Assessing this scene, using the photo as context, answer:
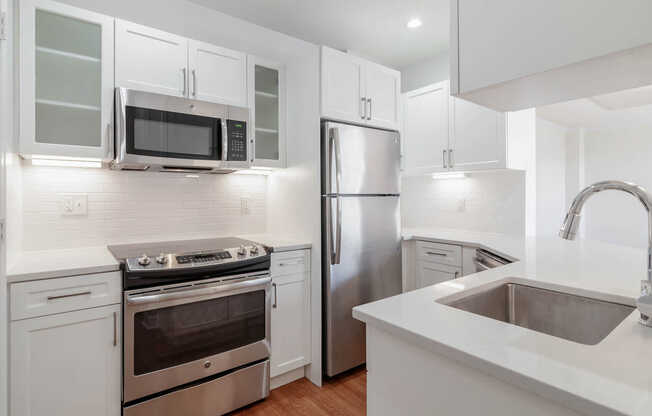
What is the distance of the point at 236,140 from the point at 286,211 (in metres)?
0.67

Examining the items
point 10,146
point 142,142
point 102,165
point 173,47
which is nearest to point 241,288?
point 142,142

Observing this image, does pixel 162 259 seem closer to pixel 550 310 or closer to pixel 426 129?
pixel 550 310

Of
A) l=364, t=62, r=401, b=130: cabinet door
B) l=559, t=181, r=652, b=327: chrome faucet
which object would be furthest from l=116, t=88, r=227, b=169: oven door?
l=559, t=181, r=652, b=327: chrome faucet

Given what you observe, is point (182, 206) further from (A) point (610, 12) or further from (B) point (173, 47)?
(A) point (610, 12)

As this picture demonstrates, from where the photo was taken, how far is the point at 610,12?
548 mm

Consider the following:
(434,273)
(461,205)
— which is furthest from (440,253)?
(461,205)

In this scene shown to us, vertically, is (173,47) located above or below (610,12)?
above

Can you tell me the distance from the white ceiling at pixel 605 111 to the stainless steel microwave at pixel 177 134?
2.67 metres

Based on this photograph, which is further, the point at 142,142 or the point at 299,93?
the point at 299,93

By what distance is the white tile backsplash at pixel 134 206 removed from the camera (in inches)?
79.2

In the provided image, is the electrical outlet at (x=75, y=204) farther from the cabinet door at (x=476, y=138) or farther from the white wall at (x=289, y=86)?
the cabinet door at (x=476, y=138)

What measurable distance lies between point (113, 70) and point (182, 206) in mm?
972

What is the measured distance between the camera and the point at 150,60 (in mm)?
2053

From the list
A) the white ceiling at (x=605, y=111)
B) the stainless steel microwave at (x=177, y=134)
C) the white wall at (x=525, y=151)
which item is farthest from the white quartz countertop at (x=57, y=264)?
the white ceiling at (x=605, y=111)
